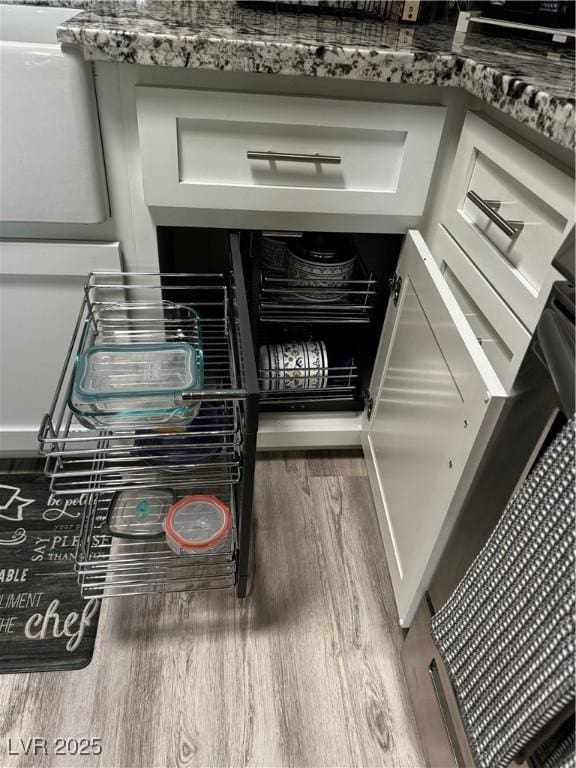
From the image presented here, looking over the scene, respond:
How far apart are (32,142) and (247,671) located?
38.0 inches

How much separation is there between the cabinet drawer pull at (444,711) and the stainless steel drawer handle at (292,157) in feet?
2.69

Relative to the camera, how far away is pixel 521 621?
22.6 inches

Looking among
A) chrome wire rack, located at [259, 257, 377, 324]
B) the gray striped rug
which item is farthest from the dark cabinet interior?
the gray striped rug

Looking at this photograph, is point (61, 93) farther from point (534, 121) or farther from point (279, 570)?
point (279, 570)

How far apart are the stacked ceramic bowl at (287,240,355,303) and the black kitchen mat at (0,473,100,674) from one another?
71cm

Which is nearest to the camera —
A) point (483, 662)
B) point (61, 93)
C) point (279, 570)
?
point (483, 662)

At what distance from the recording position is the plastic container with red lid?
3.17ft

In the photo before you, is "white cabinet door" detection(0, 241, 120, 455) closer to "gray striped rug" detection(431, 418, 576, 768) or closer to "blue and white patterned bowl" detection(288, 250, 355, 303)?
"blue and white patterned bowl" detection(288, 250, 355, 303)

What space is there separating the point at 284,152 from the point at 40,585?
953 millimetres

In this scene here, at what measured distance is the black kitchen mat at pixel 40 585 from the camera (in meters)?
1.01

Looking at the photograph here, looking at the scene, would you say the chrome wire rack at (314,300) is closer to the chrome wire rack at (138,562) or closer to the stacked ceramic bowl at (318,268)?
the stacked ceramic bowl at (318,268)

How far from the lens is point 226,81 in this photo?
85cm

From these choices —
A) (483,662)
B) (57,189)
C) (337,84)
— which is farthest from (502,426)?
(57,189)

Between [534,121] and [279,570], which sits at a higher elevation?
[534,121]
